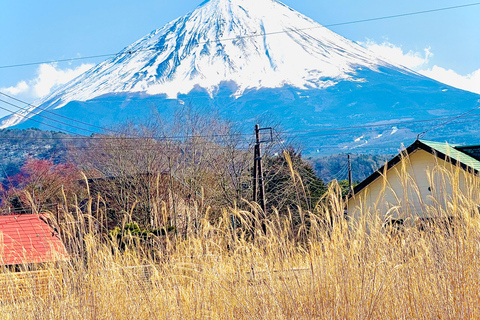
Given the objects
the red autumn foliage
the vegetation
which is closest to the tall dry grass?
the vegetation

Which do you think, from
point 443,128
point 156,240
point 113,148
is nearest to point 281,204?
point 113,148

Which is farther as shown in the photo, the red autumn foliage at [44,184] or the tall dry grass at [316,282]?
the red autumn foliage at [44,184]

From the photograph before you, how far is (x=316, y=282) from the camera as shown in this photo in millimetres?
3447

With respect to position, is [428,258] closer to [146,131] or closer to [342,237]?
[342,237]

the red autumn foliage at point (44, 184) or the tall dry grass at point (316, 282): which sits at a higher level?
the red autumn foliage at point (44, 184)

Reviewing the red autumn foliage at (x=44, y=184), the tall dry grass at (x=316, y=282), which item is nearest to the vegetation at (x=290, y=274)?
the tall dry grass at (x=316, y=282)

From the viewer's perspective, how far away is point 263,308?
A: 355 centimetres

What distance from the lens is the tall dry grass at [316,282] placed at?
11.1ft

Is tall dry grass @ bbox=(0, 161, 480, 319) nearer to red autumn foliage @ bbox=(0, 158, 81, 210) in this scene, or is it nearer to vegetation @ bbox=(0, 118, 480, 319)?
vegetation @ bbox=(0, 118, 480, 319)

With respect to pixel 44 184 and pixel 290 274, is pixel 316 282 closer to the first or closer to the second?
pixel 290 274

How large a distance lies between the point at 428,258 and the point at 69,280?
2461 mm

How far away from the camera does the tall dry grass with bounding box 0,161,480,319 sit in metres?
3.38

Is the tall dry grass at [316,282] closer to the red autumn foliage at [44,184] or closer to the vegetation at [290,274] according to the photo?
the vegetation at [290,274]

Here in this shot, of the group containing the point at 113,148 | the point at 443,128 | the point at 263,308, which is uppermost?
the point at 443,128
